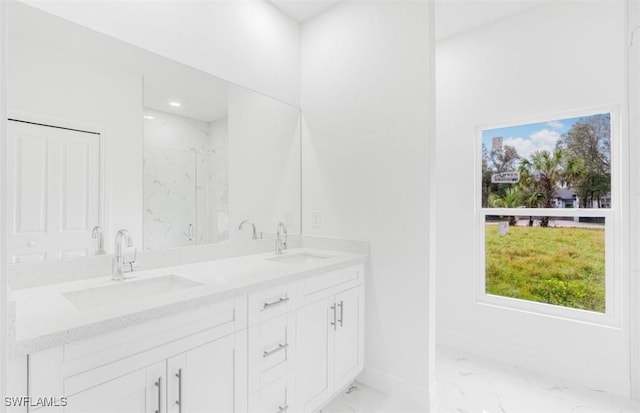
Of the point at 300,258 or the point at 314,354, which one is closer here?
the point at 314,354

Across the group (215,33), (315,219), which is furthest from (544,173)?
(215,33)

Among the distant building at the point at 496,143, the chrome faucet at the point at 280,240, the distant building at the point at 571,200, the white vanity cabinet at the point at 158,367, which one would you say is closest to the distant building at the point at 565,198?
the distant building at the point at 571,200

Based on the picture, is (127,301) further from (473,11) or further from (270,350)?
(473,11)

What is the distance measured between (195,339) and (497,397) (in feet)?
6.54

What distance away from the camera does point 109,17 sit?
1521mm

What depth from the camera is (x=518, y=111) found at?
8.21 feet

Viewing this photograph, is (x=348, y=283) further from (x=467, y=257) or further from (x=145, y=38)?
(x=145, y=38)

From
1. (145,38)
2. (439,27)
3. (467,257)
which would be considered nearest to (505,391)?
(467,257)

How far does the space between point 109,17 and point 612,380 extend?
3715 millimetres

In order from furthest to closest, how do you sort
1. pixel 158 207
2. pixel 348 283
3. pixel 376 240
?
pixel 376 240 < pixel 348 283 < pixel 158 207

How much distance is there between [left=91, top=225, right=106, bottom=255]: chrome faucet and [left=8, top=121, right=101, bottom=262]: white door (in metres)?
0.02

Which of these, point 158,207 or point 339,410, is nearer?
point 158,207

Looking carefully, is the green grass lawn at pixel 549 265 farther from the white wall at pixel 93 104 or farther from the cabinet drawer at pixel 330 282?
the white wall at pixel 93 104

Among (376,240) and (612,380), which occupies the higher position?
(376,240)
